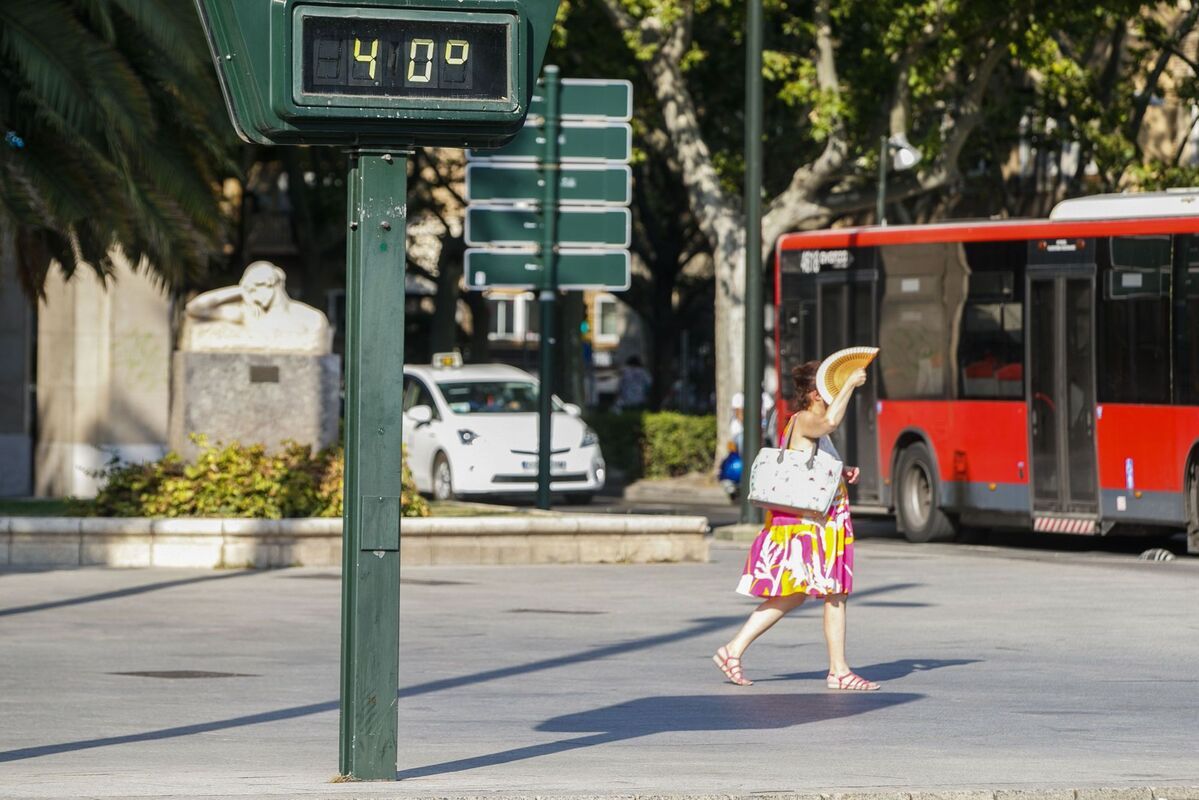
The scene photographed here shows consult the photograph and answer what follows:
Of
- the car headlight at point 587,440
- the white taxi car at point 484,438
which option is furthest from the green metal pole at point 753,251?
the car headlight at point 587,440

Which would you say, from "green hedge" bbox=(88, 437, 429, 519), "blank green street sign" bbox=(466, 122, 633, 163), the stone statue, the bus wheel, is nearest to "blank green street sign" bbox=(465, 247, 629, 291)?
"blank green street sign" bbox=(466, 122, 633, 163)

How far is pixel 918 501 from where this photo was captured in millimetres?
23516

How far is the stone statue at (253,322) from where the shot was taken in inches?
776

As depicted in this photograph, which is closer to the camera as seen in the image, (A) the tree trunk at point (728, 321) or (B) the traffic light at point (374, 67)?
(B) the traffic light at point (374, 67)

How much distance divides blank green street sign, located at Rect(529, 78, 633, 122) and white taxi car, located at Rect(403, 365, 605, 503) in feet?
20.9

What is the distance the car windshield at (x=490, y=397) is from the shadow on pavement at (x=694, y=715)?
1765cm

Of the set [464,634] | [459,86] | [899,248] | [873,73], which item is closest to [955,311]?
[899,248]

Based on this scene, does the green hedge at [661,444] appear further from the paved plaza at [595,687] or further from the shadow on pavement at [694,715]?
the shadow on pavement at [694,715]

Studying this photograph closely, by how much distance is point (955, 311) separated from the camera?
22.9 meters

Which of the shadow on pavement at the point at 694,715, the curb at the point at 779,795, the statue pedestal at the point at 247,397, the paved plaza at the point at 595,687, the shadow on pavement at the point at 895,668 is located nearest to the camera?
the curb at the point at 779,795

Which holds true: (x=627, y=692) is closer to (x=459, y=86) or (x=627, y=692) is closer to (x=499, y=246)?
(x=459, y=86)

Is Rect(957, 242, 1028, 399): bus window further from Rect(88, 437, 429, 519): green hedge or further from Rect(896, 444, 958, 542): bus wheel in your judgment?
Rect(88, 437, 429, 519): green hedge

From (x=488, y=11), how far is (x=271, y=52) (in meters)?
0.69

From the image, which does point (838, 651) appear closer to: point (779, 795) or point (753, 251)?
point (779, 795)
